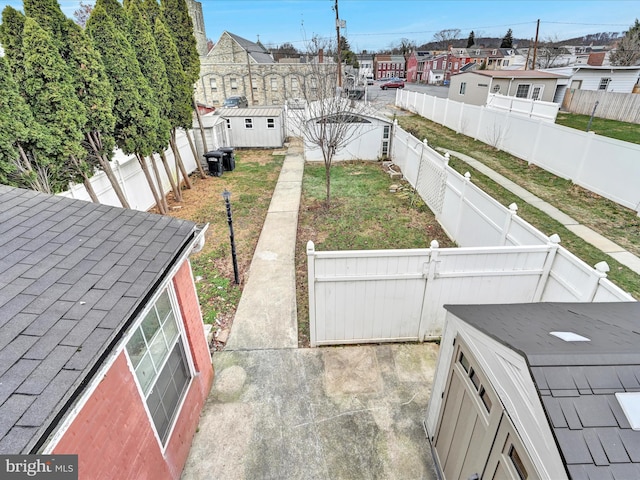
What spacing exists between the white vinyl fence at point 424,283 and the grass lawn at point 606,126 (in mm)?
15841

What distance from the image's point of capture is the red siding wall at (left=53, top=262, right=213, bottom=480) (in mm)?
2316

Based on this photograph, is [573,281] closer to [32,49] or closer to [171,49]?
[32,49]

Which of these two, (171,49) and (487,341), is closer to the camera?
(487,341)

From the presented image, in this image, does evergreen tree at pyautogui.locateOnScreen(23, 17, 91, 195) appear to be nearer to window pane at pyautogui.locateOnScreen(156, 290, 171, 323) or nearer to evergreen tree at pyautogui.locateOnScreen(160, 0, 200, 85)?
window pane at pyautogui.locateOnScreen(156, 290, 171, 323)

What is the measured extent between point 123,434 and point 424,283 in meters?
4.18

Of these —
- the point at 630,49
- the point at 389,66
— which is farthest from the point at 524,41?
the point at 630,49

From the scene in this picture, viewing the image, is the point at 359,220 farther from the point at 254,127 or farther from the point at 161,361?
the point at 254,127

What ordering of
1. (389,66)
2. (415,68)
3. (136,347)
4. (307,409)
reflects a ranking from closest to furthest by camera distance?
(136,347) → (307,409) → (415,68) → (389,66)

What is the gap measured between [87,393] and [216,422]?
278 cm

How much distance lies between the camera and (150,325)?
11.0ft

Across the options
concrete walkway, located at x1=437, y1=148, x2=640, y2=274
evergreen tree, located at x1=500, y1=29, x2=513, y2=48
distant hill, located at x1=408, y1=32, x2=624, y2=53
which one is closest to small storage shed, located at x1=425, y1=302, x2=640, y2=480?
concrete walkway, located at x1=437, y1=148, x2=640, y2=274

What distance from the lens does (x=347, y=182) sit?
1330cm

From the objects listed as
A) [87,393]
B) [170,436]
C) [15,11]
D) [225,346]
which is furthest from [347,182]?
[87,393]

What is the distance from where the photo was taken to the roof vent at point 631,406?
188cm
